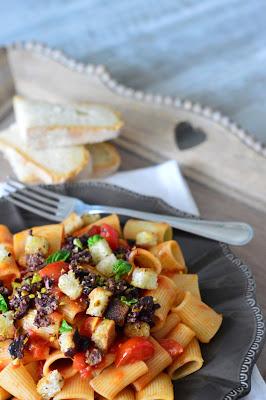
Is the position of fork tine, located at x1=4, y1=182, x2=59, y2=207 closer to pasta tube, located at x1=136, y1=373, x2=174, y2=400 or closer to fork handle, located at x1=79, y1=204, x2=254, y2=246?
fork handle, located at x1=79, y1=204, x2=254, y2=246

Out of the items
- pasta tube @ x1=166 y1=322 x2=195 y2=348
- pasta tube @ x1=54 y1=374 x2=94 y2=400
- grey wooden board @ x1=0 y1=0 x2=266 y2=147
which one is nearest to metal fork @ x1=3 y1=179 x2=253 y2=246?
pasta tube @ x1=166 y1=322 x2=195 y2=348

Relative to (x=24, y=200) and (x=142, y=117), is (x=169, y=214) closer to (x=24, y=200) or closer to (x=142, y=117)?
(x=24, y=200)

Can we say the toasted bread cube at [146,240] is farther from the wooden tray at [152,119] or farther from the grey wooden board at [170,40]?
the grey wooden board at [170,40]

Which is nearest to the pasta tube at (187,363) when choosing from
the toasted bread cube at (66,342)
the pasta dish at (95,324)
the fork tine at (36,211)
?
the pasta dish at (95,324)

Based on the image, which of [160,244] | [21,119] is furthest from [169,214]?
[21,119]

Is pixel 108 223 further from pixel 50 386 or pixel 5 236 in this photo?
pixel 50 386

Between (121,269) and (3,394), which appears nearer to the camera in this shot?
(3,394)

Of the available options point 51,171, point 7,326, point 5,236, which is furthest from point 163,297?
point 51,171
